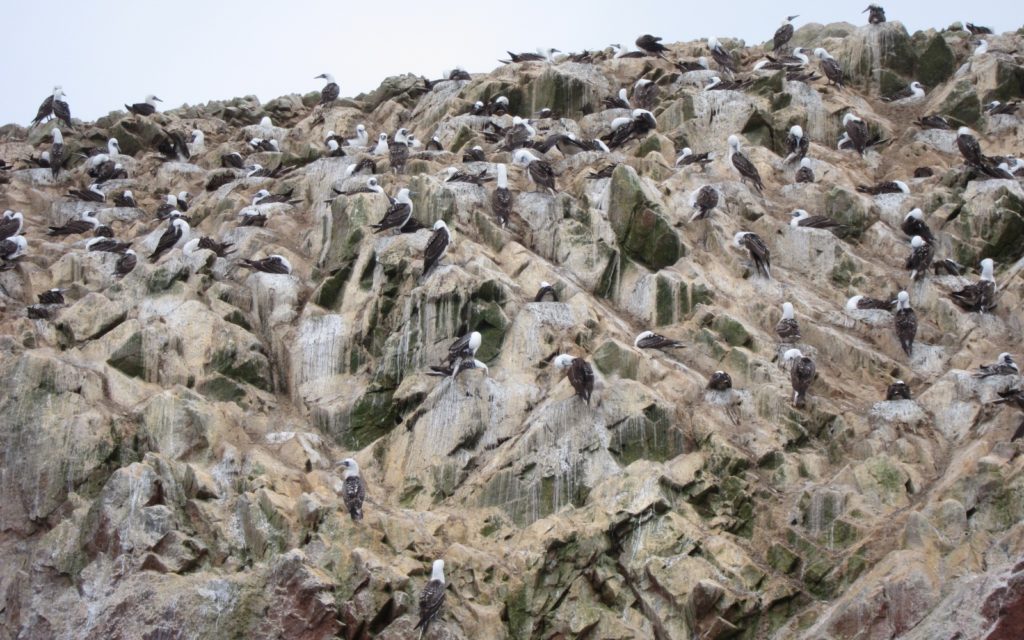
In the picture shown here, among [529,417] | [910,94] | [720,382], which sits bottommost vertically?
[529,417]

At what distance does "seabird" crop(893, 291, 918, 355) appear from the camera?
81.5 feet

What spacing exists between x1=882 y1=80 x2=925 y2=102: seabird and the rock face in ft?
11.5

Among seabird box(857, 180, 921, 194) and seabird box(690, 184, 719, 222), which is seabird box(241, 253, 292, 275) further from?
seabird box(857, 180, 921, 194)

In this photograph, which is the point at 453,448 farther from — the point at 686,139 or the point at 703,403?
the point at 686,139

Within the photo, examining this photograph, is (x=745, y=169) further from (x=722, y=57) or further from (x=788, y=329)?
(x=722, y=57)

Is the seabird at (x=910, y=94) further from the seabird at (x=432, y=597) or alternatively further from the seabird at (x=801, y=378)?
the seabird at (x=432, y=597)

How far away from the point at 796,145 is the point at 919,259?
5.36m

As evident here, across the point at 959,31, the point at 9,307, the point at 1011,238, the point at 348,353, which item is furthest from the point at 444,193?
the point at 959,31

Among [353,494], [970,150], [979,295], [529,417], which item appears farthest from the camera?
[970,150]

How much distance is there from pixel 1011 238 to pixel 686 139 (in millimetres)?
8044

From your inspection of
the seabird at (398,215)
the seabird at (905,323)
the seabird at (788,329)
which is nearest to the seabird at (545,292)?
the seabird at (398,215)

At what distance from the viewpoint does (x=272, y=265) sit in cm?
2672

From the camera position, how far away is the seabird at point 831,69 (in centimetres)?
3506

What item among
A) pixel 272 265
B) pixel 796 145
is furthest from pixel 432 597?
pixel 796 145
